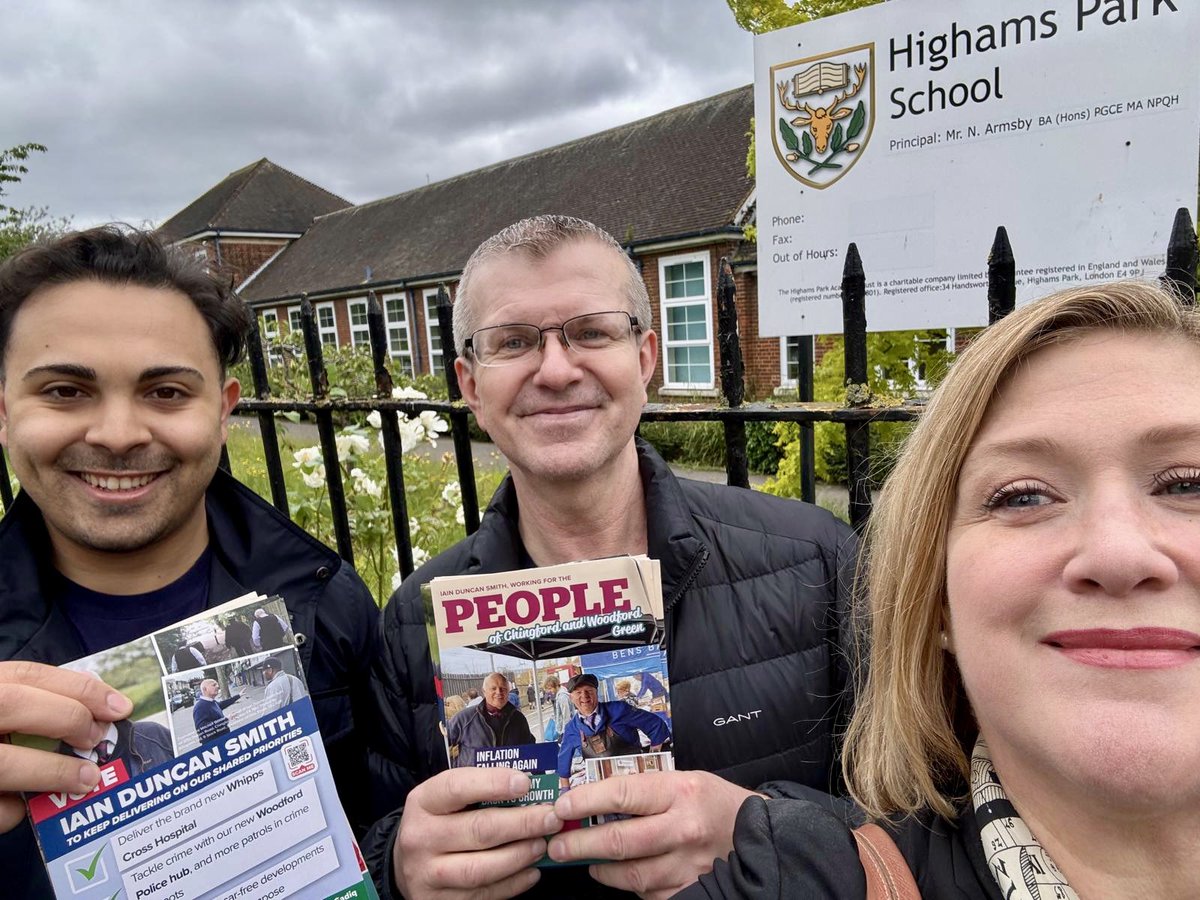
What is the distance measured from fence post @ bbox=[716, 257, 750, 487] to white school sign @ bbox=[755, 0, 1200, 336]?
0.29 m

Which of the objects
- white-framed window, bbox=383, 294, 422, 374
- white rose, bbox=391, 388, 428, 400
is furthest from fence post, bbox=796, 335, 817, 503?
white-framed window, bbox=383, 294, 422, 374

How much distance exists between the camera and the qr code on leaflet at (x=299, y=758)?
1295 millimetres

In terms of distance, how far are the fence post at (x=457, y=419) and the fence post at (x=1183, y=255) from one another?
176cm

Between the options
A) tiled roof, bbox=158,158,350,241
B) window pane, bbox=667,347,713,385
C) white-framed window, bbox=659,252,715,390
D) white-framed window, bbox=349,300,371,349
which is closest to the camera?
white-framed window, bbox=659,252,715,390

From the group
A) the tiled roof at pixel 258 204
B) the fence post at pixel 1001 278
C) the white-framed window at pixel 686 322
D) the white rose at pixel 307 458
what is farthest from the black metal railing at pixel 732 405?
the tiled roof at pixel 258 204

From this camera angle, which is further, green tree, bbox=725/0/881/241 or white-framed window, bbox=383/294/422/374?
white-framed window, bbox=383/294/422/374

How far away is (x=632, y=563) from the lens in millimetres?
1273

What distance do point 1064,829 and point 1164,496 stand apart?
52 cm

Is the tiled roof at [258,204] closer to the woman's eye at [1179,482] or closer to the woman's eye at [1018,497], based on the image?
the woman's eye at [1018,497]

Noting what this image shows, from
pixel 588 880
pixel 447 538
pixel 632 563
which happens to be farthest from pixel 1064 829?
pixel 447 538

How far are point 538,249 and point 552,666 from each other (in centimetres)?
99

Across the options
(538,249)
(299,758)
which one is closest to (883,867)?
(299,758)

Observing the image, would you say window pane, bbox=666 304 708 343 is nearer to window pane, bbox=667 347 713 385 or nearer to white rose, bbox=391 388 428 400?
window pane, bbox=667 347 713 385

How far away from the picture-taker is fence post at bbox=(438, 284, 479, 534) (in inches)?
85.5
